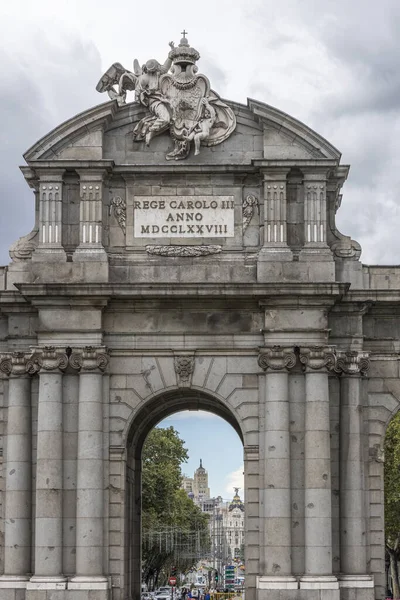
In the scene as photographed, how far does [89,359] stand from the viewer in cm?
3375

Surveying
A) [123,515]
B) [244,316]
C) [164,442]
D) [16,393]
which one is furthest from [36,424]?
[164,442]

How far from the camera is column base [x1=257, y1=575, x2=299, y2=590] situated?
107 feet

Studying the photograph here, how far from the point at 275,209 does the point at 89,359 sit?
6.79 metres

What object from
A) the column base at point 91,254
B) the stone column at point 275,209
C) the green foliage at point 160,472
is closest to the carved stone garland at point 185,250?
the column base at point 91,254

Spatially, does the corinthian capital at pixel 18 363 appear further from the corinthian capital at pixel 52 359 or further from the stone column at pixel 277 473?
the stone column at pixel 277 473

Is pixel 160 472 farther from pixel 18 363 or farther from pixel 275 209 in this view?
pixel 275 209

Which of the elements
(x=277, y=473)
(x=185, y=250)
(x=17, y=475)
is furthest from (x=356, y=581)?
(x=185, y=250)

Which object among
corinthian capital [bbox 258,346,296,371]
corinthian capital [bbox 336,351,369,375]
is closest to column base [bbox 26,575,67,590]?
corinthian capital [bbox 258,346,296,371]

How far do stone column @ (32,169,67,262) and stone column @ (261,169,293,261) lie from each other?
19.2 ft

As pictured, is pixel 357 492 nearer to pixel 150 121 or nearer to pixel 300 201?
pixel 300 201

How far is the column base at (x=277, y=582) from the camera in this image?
32625mm

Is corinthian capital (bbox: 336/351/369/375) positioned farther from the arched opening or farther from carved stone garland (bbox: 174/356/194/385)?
carved stone garland (bbox: 174/356/194/385)

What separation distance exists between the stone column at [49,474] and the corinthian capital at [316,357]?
6.63 m

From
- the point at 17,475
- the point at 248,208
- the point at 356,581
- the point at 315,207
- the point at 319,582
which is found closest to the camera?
the point at 319,582
